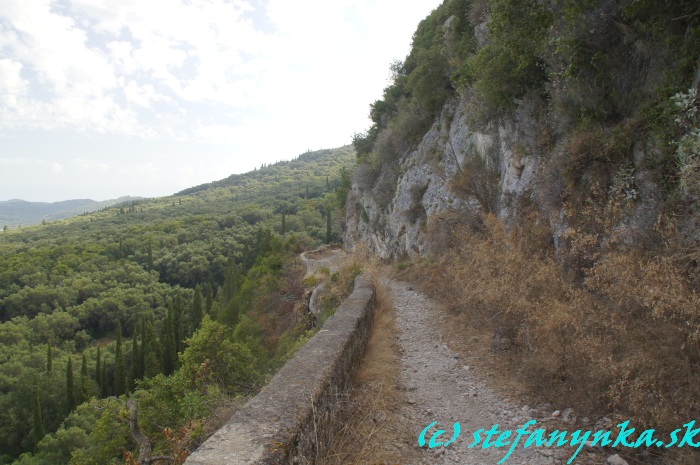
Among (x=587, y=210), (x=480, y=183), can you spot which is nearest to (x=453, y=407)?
(x=587, y=210)

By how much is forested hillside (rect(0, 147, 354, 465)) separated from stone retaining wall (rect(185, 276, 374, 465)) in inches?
54.9

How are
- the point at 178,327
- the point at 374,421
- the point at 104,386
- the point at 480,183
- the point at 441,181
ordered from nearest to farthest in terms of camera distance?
the point at 374,421
the point at 480,183
the point at 441,181
the point at 104,386
the point at 178,327

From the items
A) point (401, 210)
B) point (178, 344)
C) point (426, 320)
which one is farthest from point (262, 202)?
point (426, 320)

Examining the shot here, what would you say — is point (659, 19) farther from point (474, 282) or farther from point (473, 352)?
point (473, 352)

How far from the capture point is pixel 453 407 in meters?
4.97

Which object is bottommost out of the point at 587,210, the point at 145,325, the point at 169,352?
the point at 169,352

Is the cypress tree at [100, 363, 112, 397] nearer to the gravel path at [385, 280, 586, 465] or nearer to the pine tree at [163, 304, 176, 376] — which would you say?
the pine tree at [163, 304, 176, 376]

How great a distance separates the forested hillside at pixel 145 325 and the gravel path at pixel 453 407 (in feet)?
8.60

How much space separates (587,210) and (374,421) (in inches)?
171

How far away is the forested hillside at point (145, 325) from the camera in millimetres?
9547

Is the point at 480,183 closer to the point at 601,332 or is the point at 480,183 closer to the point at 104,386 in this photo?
the point at 601,332

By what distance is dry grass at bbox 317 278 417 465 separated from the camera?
12.9 feet

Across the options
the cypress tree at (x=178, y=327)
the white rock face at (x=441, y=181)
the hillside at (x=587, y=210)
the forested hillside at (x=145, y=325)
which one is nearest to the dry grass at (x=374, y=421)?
the hillside at (x=587, y=210)

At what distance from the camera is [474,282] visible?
7.83 meters
